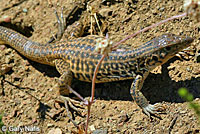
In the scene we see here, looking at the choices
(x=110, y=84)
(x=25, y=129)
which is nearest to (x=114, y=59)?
(x=110, y=84)

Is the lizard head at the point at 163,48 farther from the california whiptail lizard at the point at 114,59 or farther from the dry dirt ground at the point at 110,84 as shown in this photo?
the dry dirt ground at the point at 110,84

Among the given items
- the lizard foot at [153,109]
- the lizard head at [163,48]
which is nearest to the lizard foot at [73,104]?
the lizard foot at [153,109]

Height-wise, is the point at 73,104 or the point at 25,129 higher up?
the point at 73,104

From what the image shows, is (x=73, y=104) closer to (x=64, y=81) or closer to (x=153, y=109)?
(x=64, y=81)

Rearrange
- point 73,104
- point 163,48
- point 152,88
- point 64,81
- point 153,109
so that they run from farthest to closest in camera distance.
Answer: point 73,104, point 64,81, point 152,88, point 153,109, point 163,48

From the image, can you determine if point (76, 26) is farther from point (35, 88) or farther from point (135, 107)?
point (135, 107)

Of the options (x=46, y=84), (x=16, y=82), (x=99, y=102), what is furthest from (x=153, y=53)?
(x=16, y=82)

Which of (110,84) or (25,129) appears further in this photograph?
(110,84)

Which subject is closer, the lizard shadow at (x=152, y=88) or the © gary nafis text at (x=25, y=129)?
the lizard shadow at (x=152, y=88)

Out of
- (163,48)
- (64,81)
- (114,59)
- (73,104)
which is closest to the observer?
(163,48)
